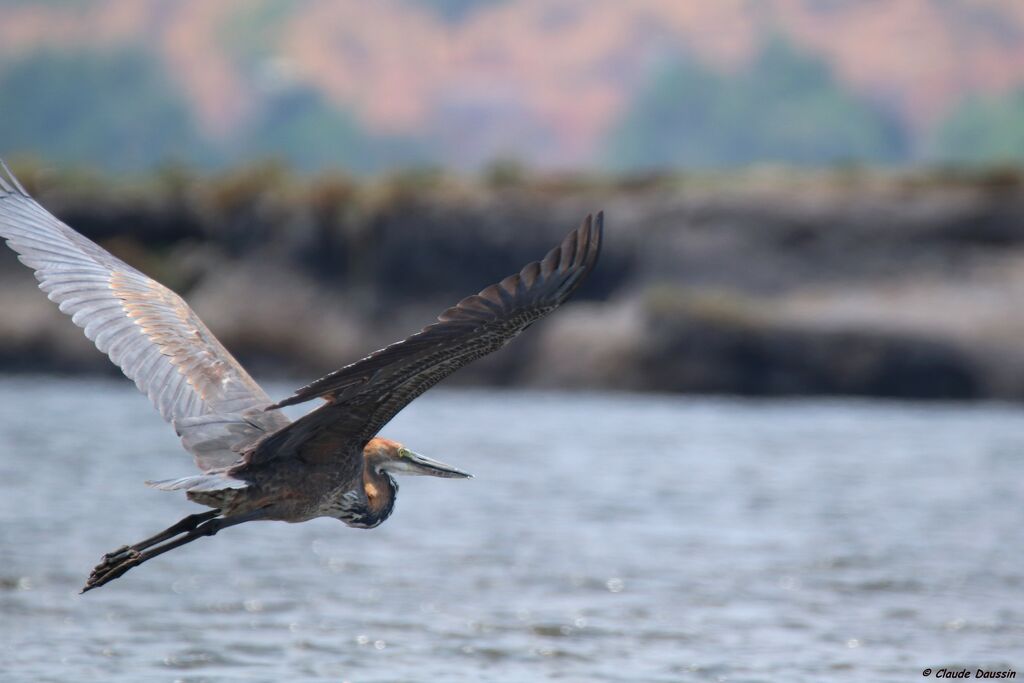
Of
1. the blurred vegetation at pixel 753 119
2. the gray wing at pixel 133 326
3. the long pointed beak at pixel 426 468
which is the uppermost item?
the blurred vegetation at pixel 753 119

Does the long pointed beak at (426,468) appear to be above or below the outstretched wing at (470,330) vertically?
below

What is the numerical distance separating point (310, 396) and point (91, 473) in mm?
11053

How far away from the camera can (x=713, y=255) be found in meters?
27.2

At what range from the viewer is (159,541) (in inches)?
293

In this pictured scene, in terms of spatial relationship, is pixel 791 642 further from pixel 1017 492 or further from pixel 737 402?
pixel 737 402

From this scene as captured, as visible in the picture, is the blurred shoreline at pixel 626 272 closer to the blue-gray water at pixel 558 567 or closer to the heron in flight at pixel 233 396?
the blue-gray water at pixel 558 567

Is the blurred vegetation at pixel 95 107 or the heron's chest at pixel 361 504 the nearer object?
the heron's chest at pixel 361 504

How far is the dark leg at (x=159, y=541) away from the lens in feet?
23.9

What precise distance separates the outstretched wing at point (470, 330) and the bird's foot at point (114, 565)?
5.04ft

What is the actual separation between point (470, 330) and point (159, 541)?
2.21m

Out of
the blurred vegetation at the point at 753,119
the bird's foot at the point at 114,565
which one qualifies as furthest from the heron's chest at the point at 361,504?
the blurred vegetation at the point at 753,119

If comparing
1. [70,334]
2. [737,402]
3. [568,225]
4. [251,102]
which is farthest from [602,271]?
[251,102]

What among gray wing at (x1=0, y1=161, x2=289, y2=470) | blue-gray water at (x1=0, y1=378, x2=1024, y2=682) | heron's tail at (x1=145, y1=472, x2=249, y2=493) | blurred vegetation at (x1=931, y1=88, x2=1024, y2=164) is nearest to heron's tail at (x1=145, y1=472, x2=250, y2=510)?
heron's tail at (x1=145, y1=472, x2=249, y2=493)

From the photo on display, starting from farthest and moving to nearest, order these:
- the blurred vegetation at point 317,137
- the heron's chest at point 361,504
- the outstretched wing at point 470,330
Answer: the blurred vegetation at point 317,137, the heron's chest at point 361,504, the outstretched wing at point 470,330
